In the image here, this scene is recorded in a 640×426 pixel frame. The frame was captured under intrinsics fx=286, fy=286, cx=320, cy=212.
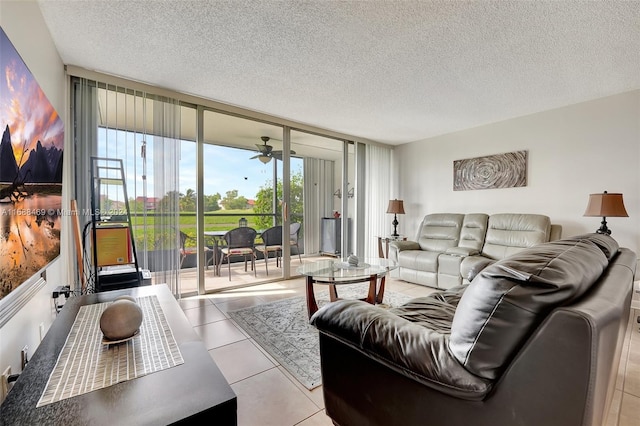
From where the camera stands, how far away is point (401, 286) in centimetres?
385

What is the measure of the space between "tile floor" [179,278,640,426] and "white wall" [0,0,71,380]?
1.02 meters

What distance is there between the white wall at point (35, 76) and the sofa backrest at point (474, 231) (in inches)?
166

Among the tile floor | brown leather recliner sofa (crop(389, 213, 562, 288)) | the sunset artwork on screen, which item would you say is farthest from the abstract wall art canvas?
the sunset artwork on screen

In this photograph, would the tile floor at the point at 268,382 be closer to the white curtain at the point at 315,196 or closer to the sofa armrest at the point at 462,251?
the sofa armrest at the point at 462,251

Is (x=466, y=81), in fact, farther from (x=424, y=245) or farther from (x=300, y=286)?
(x=300, y=286)

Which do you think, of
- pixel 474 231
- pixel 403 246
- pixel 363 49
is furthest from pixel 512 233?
pixel 363 49

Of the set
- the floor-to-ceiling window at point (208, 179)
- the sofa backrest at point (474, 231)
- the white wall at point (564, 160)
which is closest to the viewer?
the floor-to-ceiling window at point (208, 179)

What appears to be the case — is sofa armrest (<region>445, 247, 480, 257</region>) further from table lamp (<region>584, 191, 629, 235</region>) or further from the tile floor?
the tile floor

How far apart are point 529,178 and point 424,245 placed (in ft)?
5.32

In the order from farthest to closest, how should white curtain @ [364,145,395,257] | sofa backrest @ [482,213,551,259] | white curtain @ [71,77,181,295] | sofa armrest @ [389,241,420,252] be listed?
white curtain @ [364,145,395,257]
sofa armrest @ [389,241,420,252]
sofa backrest @ [482,213,551,259]
white curtain @ [71,77,181,295]

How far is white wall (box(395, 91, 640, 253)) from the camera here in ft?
10.1

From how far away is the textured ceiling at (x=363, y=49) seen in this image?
6.03ft

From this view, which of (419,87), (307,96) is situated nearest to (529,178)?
(419,87)

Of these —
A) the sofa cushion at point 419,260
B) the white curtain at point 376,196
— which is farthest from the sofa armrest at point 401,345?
the white curtain at point 376,196
